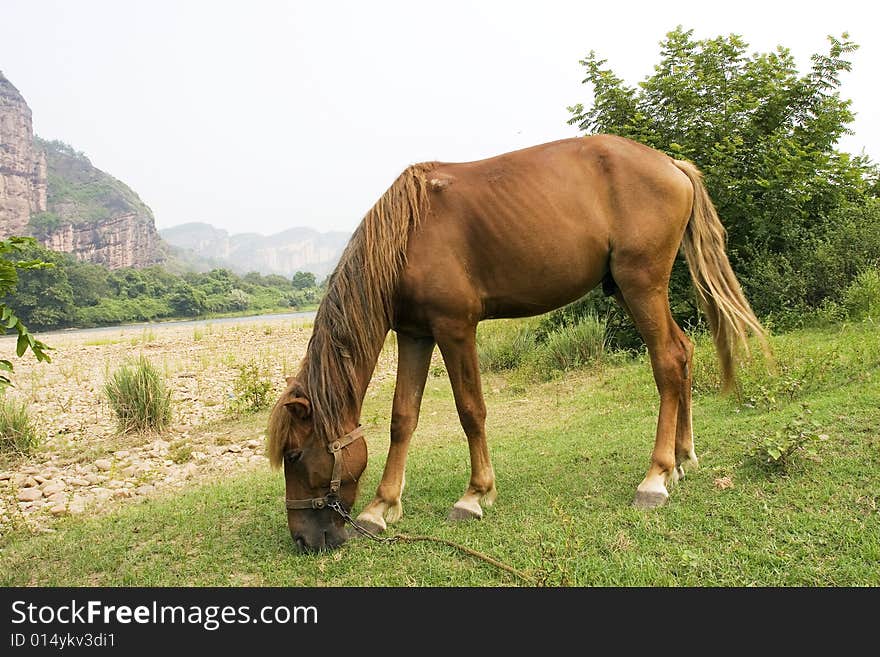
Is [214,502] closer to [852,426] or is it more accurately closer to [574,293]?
[574,293]

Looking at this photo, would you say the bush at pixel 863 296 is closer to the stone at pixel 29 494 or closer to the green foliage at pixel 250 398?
the green foliage at pixel 250 398

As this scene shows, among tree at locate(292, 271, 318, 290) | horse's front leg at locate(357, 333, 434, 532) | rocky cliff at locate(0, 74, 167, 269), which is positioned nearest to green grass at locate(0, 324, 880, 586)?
horse's front leg at locate(357, 333, 434, 532)

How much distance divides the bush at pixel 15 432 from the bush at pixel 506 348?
610cm

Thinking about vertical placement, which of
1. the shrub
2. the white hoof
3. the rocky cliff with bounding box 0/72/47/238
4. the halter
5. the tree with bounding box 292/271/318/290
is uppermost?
the rocky cliff with bounding box 0/72/47/238

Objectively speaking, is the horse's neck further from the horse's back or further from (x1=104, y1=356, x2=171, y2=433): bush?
(x1=104, y1=356, x2=171, y2=433): bush

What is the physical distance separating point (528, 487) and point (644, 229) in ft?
6.06

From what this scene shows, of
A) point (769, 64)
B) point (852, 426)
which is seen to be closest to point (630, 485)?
point (852, 426)

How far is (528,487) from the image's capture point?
152 inches

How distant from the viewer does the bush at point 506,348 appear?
31.2 ft

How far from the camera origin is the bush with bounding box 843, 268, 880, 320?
7.46 meters

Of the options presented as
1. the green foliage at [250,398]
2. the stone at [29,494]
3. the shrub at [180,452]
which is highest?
the green foliage at [250,398]

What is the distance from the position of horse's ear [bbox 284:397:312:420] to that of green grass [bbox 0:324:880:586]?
746 millimetres

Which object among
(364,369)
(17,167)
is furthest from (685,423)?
(17,167)

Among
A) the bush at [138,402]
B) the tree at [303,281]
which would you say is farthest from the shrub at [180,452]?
the tree at [303,281]
